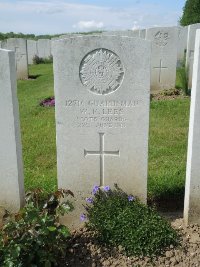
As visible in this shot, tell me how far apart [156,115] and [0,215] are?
4441 mm

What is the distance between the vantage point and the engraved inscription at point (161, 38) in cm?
898

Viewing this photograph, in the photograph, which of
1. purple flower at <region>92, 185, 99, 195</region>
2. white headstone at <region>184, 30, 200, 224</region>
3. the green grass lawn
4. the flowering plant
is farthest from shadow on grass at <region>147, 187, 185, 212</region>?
purple flower at <region>92, 185, 99, 195</region>

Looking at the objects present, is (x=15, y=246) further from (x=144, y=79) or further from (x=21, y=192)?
(x=144, y=79)

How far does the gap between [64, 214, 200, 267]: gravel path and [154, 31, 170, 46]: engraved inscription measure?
6.65 m

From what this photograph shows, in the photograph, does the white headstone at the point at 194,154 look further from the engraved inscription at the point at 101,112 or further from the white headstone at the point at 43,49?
the white headstone at the point at 43,49

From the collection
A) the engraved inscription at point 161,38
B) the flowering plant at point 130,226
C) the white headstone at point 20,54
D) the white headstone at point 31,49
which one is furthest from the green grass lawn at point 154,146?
the white headstone at point 31,49

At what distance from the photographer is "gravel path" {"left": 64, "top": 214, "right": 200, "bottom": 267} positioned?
3.01 m

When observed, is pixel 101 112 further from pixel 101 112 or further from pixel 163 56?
pixel 163 56

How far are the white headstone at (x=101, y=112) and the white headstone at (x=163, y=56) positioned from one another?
6.23m

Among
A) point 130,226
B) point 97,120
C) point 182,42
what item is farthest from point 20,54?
point 130,226

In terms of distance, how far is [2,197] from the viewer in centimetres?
355

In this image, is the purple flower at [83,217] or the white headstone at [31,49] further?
the white headstone at [31,49]

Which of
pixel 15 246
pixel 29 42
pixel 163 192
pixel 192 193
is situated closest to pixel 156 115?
pixel 163 192

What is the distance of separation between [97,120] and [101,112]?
0.28 ft
